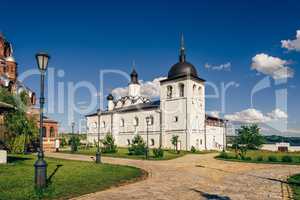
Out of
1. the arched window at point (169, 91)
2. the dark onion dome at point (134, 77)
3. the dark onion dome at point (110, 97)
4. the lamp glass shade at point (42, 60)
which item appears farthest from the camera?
the dark onion dome at point (110, 97)

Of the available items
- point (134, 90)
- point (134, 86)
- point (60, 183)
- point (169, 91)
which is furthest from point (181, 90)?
point (60, 183)

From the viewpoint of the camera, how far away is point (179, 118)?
4241 cm

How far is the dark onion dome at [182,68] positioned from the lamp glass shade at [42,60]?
33.8 metres

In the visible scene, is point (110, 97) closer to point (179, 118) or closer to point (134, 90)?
point (134, 90)

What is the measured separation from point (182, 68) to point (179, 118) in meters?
8.16

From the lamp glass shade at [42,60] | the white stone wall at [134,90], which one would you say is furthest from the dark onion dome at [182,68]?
the lamp glass shade at [42,60]

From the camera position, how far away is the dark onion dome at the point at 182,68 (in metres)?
42.2

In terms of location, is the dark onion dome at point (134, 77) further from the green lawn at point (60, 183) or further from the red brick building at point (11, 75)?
the green lawn at point (60, 183)

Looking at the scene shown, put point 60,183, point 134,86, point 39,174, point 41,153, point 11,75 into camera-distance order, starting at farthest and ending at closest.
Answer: point 134,86 → point 11,75 → point 60,183 → point 41,153 → point 39,174

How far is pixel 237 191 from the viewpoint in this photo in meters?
9.38

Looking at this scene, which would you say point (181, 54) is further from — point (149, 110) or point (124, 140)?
point (124, 140)

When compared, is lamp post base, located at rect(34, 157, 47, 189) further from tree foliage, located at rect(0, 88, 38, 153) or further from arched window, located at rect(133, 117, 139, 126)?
arched window, located at rect(133, 117, 139, 126)

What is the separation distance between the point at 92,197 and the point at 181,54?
38.3 metres

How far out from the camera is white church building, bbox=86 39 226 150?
136 ft
